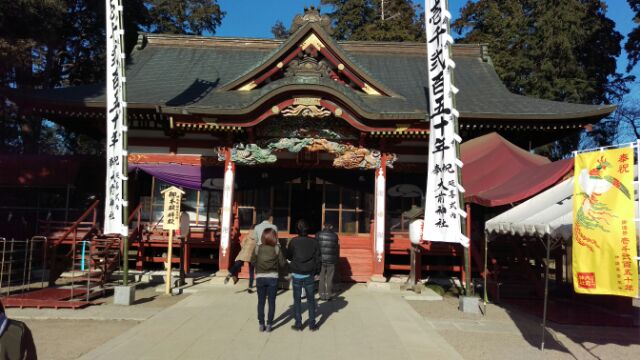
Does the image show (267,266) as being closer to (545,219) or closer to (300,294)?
(300,294)

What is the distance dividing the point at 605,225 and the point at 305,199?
9091 millimetres

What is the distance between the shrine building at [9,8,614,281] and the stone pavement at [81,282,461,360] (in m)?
3.03

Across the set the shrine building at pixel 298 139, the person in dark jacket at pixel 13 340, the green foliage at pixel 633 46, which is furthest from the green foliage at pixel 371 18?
the person in dark jacket at pixel 13 340

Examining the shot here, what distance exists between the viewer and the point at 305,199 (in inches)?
522

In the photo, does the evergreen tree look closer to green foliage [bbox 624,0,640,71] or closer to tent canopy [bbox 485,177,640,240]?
tent canopy [bbox 485,177,640,240]

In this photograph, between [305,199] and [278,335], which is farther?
[305,199]

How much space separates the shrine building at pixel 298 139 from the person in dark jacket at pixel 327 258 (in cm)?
224

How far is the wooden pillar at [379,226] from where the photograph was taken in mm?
11000

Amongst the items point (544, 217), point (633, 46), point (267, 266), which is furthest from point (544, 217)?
point (633, 46)

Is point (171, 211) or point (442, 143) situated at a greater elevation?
point (442, 143)

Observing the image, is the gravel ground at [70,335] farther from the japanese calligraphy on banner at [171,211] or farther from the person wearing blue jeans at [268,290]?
the japanese calligraphy on banner at [171,211]

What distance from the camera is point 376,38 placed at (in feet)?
101

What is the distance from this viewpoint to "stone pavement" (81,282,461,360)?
5684mm

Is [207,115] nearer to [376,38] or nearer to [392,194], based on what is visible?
[392,194]
